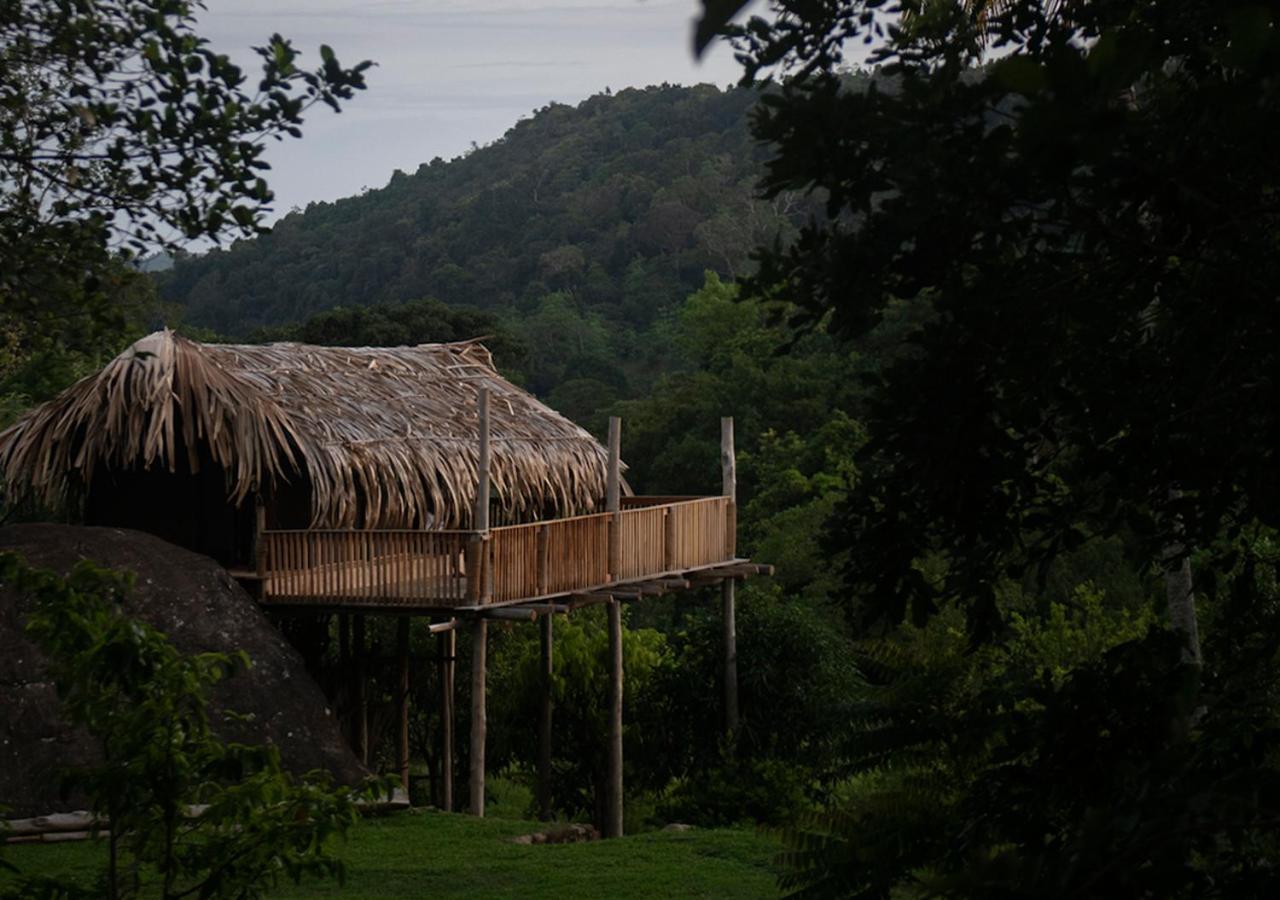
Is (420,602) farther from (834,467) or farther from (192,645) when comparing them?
(834,467)

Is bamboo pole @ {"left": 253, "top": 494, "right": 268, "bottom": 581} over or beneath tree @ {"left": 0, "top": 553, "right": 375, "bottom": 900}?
over

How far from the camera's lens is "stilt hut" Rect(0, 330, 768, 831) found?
13.2m

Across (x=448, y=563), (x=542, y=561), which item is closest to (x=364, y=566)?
(x=448, y=563)

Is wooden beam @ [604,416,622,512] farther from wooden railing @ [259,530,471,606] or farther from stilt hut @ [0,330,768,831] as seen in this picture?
wooden railing @ [259,530,471,606]

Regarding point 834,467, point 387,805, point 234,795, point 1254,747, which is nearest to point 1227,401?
point 1254,747

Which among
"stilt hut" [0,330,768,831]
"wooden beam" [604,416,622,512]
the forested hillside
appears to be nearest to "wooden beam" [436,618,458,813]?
"stilt hut" [0,330,768,831]

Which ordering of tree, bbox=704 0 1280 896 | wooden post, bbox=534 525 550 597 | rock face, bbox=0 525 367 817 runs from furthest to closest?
1. wooden post, bbox=534 525 550 597
2. rock face, bbox=0 525 367 817
3. tree, bbox=704 0 1280 896

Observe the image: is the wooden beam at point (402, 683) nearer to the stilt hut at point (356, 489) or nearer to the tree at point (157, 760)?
the stilt hut at point (356, 489)

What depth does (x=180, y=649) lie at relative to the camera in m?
12.2

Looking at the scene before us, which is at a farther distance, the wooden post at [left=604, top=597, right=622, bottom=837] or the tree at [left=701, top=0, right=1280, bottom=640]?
the wooden post at [left=604, top=597, right=622, bottom=837]

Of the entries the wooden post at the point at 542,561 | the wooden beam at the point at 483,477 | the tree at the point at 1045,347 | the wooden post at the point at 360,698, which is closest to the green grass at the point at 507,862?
the wooden post at the point at 542,561

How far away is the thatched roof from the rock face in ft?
2.65

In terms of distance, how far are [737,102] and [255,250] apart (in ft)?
70.6

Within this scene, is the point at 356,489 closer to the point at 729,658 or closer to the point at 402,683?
the point at 402,683
